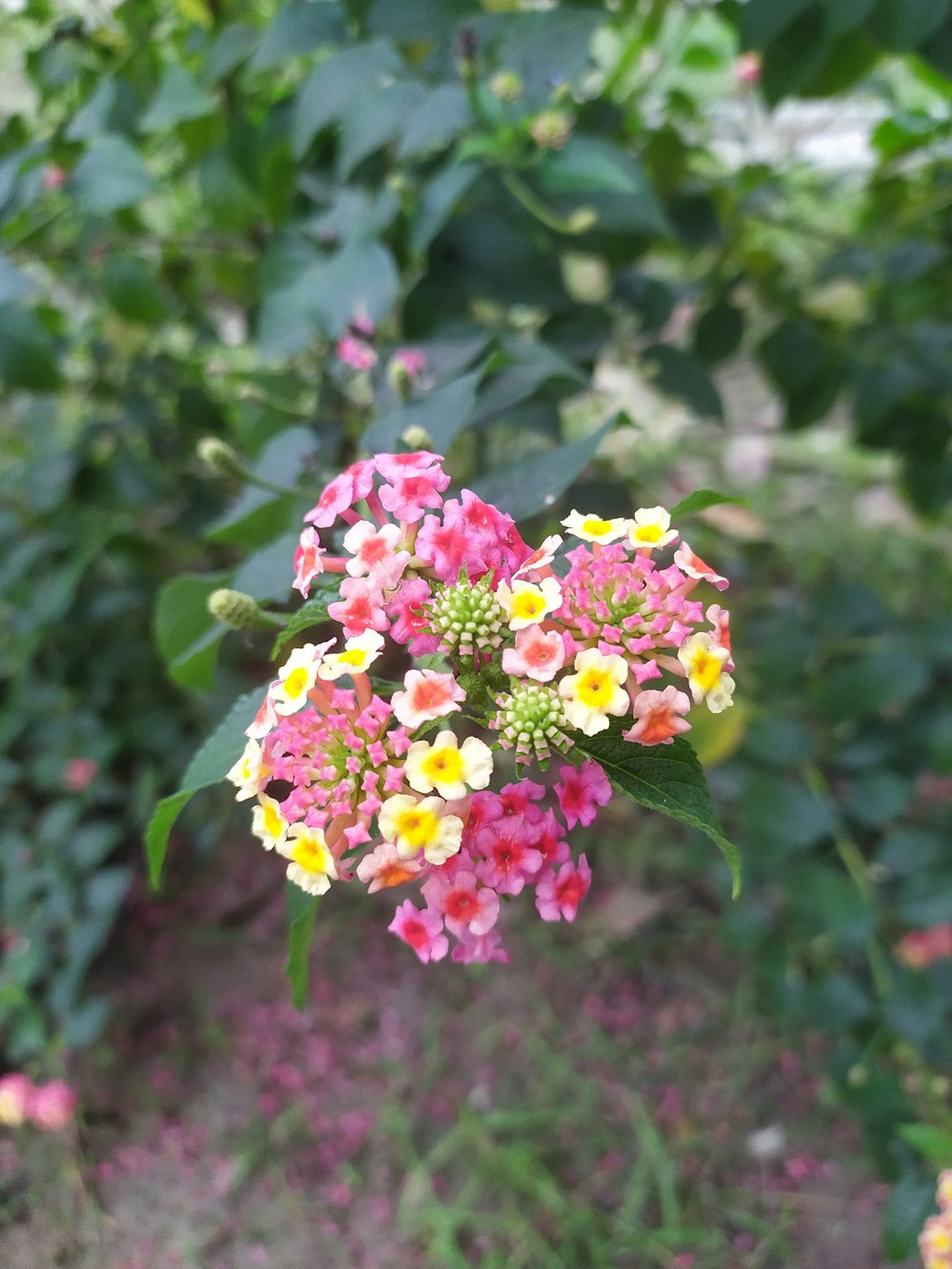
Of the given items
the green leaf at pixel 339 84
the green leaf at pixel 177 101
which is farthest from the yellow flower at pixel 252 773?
the green leaf at pixel 177 101

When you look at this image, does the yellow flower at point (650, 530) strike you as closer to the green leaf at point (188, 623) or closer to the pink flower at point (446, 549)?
the pink flower at point (446, 549)

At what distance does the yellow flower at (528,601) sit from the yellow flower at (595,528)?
0.12 feet

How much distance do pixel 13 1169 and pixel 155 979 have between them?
0.29 meters

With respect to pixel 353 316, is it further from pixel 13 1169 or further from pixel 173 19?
→ pixel 13 1169

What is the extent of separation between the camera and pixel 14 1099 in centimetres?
110

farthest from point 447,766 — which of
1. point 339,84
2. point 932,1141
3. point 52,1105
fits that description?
point 52,1105

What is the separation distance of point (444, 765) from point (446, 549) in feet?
0.40

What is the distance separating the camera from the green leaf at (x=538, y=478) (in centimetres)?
59

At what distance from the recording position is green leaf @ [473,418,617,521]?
0.59 metres

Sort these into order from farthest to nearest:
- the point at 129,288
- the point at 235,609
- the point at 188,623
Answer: the point at 129,288 → the point at 188,623 → the point at 235,609

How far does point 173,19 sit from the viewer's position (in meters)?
1.13

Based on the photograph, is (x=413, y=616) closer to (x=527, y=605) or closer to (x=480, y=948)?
(x=527, y=605)

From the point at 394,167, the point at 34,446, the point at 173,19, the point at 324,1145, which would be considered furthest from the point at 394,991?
the point at 173,19

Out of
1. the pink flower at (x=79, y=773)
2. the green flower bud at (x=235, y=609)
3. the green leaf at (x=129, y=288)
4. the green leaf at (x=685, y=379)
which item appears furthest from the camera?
the pink flower at (x=79, y=773)
